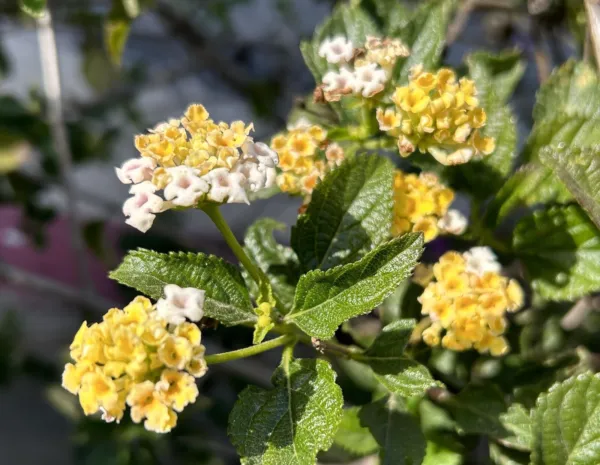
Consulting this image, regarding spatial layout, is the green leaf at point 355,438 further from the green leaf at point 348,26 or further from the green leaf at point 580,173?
the green leaf at point 348,26

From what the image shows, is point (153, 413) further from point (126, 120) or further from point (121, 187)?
point (121, 187)

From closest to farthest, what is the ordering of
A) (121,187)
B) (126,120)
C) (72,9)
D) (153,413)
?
(153,413) → (72,9) → (126,120) → (121,187)

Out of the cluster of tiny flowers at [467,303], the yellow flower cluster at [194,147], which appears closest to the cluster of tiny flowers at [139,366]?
the yellow flower cluster at [194,147]

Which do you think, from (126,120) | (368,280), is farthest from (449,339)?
(126,120)

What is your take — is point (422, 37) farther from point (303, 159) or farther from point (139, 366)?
point (139, 366)

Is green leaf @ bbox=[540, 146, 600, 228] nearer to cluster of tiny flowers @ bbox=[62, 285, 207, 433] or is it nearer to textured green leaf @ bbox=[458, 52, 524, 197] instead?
textured green leaf @ bbox=[458, 52, 524, 197]

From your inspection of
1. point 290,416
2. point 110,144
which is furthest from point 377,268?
point 110,144
